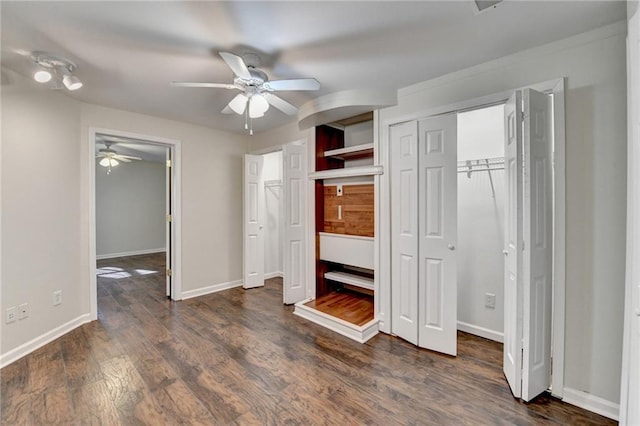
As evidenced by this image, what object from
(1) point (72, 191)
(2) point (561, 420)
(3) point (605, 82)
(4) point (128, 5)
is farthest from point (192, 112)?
(2) point (561, 420)

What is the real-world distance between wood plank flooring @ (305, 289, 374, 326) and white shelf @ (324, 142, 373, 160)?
1.87 metres

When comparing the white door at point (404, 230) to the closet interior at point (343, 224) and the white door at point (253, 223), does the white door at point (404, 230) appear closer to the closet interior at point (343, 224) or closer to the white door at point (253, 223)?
the closet interior at point (343, 224)

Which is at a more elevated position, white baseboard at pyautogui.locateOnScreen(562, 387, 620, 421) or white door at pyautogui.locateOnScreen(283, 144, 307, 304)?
white door at pyautogui.locateOnScreen(283, 144, 307, 304)

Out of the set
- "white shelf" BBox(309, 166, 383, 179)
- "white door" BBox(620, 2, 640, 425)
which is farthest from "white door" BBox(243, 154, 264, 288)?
"white door" BBox(620, 2, 640, 425)

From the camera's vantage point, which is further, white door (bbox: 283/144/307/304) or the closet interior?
white door (bbox: 283/144/307/304)

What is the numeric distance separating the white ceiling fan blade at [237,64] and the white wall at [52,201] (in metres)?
2.09

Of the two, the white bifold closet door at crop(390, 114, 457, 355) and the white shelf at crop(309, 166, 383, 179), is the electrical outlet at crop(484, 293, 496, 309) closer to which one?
the white bifold closet door at crop(390, 114, 457, 355)

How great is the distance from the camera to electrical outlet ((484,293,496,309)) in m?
Answer: 2.72

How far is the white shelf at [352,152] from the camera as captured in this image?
3.20 m

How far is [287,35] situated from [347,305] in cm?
283

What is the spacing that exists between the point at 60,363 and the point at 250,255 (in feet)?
8.06

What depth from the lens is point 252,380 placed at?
2090mm

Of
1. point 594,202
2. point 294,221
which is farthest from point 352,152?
point 594,202

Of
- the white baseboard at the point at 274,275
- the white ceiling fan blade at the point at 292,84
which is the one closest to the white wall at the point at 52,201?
the white baseboard at the point at 274,275
